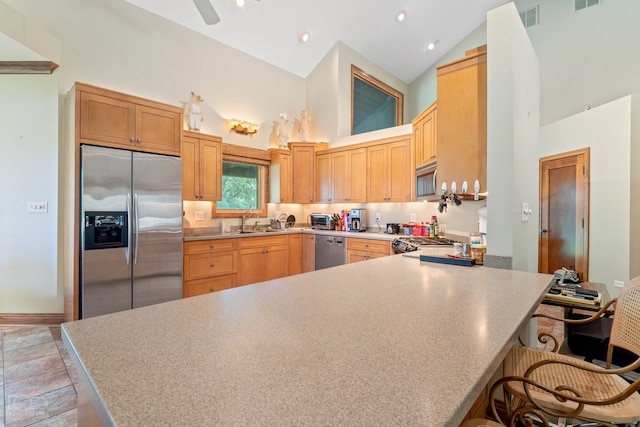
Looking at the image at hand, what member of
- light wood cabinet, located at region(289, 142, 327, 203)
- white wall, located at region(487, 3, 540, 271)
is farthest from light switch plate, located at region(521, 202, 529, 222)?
light wood cabinet, located at region(289, 142, 327, 203)

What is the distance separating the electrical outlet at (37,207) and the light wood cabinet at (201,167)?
139cm

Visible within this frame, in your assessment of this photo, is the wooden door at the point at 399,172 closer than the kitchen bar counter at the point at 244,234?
No

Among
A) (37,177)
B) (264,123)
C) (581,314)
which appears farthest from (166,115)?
(581,314)

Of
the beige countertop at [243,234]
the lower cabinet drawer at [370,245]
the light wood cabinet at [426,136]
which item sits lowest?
the lower cabinet drawer at [370,245]

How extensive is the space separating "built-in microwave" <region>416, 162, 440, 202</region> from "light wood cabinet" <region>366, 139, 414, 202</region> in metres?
0.43

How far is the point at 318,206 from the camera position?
5445 mm

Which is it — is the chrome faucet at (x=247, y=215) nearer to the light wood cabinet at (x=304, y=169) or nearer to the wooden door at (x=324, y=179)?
the light wood cabinet at (x=304, y=169)

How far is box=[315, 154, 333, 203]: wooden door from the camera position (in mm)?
5055

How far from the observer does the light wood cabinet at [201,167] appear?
3.88 m

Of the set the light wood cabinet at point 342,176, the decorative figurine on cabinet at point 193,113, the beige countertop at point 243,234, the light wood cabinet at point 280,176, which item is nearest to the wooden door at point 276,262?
the beige countertop at point 243,234

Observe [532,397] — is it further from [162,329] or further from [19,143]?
[19,143]

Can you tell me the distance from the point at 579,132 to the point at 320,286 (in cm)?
515

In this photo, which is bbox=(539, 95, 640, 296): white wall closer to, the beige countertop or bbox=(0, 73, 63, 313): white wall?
the beige countertop

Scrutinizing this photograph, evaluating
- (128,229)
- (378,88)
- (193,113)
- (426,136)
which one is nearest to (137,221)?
(128,229)
